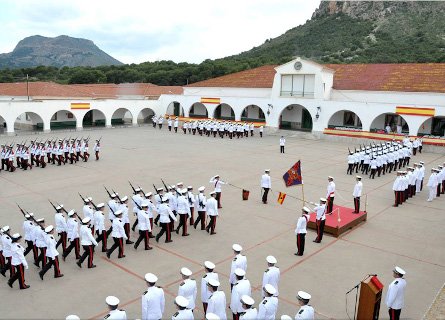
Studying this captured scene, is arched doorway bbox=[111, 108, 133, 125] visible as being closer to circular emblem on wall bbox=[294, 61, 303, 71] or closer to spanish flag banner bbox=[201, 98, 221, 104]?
spanish flag banner bbox=[201, 98, 221, 104]

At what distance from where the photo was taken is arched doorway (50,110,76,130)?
110 feet

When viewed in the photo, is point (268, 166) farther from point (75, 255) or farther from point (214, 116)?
point (214, 116)

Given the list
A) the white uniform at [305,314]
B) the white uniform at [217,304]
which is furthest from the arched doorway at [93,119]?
the white uniform at [305,314]

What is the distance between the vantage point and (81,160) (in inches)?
829

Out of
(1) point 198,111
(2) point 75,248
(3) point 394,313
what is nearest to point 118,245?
(2) point 75,248

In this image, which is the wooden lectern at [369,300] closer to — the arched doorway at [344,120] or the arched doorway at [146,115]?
the arched doorway at [344,120]

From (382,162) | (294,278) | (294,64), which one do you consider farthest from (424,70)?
(294,278)

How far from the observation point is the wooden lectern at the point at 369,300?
6824 mm

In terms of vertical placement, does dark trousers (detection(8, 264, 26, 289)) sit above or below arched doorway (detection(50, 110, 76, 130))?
below

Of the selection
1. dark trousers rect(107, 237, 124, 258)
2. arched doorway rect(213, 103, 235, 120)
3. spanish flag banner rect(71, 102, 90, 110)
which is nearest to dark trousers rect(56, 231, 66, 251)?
dark trousers rect(107, 237, 124, 258)

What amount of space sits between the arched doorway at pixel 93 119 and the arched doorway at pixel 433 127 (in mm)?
26497

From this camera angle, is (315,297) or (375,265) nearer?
(315,297)

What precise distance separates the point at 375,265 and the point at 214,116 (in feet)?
103

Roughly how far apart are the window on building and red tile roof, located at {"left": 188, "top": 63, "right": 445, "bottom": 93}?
2.28 meters
